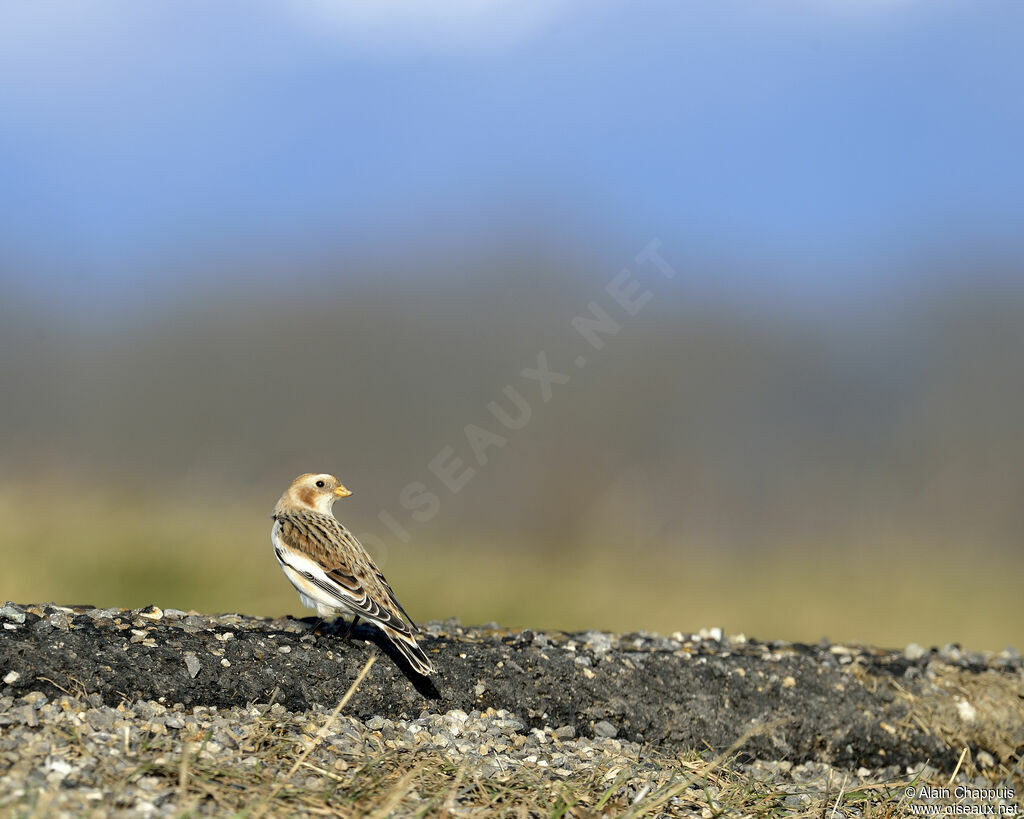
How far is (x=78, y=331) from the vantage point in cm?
4019

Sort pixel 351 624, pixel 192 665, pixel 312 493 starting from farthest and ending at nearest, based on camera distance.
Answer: pixel 312 493, pixel 351 624, pixel 192 665

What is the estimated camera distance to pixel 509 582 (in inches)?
463

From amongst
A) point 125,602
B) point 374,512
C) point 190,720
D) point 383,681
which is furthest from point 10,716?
point 374,512

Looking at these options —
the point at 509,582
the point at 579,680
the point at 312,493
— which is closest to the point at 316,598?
the point at 312,493

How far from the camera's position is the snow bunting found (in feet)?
18.0

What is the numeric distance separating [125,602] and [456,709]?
4.50m

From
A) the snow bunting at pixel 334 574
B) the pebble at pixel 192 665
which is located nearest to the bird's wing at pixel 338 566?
the snow bunting at pixel 334 574

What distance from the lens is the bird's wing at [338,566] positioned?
5613mm

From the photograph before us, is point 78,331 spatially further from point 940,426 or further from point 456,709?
point 456,709

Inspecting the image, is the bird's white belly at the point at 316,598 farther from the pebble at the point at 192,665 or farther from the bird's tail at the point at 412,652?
the pebble at the point at 192,665

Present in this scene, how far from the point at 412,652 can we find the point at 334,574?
73 centimetres

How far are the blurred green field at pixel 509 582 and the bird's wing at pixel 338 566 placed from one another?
301 cm

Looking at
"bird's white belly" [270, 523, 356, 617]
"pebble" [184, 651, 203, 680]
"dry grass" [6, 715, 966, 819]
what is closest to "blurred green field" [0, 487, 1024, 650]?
"bird's white belly" [270, 523, 356, 617]

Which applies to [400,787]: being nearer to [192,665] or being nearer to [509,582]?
[192,665]
